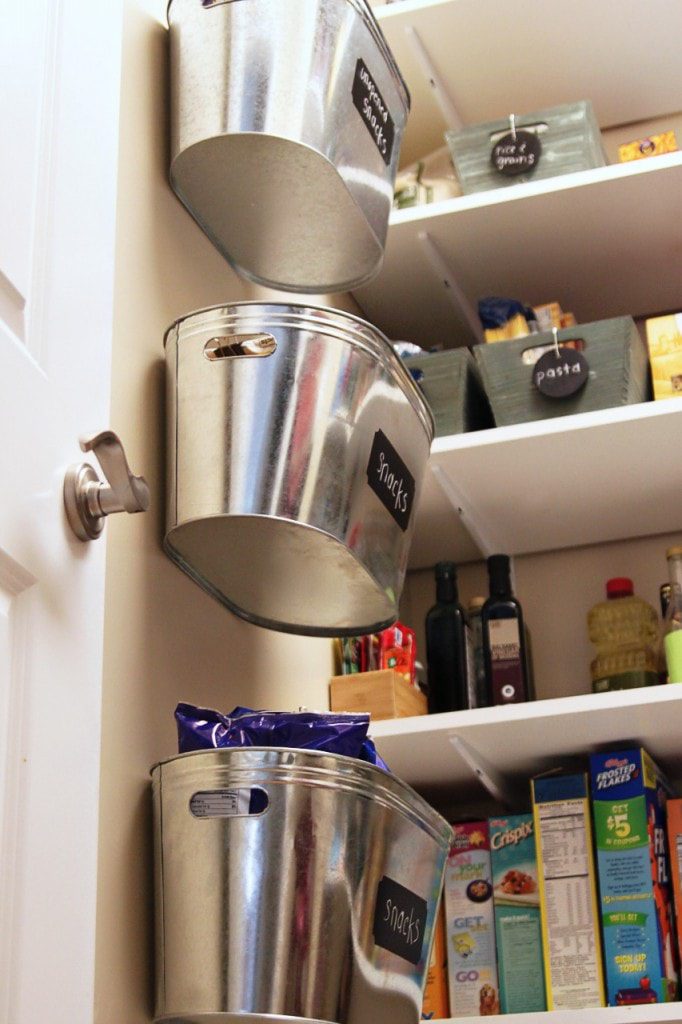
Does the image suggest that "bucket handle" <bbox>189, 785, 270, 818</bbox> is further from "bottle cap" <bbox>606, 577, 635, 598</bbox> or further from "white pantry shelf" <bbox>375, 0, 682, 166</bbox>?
"white pantry shelf" <bbox>375, 0, 682, 166</bbox>

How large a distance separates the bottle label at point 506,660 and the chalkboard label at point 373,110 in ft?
2.13

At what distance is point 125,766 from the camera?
4.07 ft

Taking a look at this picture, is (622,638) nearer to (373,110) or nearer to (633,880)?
(633,880)

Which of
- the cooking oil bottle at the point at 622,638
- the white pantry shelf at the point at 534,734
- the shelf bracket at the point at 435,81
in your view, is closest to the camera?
the white pantry shelf at the point at 534,734

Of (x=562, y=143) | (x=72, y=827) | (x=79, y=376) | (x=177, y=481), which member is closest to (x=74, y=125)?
(x=79, y=376)

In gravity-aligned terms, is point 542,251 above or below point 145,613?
above

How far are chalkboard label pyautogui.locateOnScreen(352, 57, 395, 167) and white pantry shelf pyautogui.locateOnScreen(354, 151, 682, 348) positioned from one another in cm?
33

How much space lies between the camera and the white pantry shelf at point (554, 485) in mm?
1812

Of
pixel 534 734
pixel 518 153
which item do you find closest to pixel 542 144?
pixel 518 153

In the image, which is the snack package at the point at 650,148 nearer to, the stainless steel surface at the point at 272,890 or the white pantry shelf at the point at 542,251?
the white pantry shelf at the point at 542,251

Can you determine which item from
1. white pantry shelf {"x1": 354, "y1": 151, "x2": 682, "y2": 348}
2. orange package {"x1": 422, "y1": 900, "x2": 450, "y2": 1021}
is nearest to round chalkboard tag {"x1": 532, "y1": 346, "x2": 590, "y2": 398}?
white pantry shelf {"x1": 354, "y1": 151, "x2": 682, "y2": 348}

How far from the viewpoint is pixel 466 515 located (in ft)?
6.54

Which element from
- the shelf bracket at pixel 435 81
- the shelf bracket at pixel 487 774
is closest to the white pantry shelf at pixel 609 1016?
the shelf bracket at pixel 487 774

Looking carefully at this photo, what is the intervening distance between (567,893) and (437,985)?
21 centimetres
